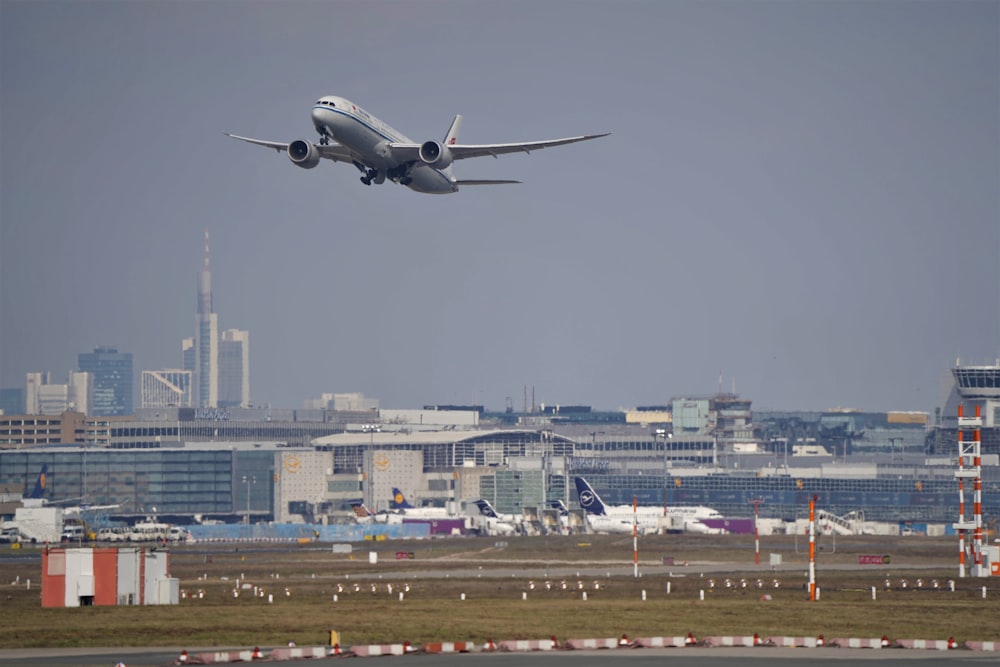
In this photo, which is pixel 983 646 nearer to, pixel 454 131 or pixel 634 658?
pixel 634 658

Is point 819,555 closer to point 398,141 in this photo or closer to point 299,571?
point 299,571

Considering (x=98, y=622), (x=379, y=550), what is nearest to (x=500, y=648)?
(x=98, y=622)

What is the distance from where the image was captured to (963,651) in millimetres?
56281

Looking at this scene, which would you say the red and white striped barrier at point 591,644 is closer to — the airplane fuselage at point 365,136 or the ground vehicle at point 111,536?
the airplane fuselage at point 365,136

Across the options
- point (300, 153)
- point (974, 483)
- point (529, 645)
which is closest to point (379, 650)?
point (529, 645)

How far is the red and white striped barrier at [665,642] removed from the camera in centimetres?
5812

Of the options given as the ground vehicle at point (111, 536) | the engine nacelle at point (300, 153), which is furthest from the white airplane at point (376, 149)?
the ground vehicle at point (111, 536)

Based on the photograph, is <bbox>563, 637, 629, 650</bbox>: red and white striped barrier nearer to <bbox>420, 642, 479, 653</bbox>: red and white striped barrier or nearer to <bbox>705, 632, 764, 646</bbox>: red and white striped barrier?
<bbox>705, 632, 764, 646</bbox>: red and white striped barrier

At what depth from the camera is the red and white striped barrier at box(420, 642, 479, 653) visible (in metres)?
56.9

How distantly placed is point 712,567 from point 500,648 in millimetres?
70438

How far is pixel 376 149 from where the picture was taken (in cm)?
9719

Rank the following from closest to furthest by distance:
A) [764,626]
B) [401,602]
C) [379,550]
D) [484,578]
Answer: [764,626]
[401,602]
[484,578]
[379,550]

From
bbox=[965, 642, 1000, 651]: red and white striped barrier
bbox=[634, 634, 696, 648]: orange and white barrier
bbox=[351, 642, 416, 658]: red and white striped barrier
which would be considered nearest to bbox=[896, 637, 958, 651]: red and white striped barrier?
bbox=[965, 642, 1000, 651]: red and white striped barrier

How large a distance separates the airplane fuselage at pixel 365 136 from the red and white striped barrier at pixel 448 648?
43539 mm
